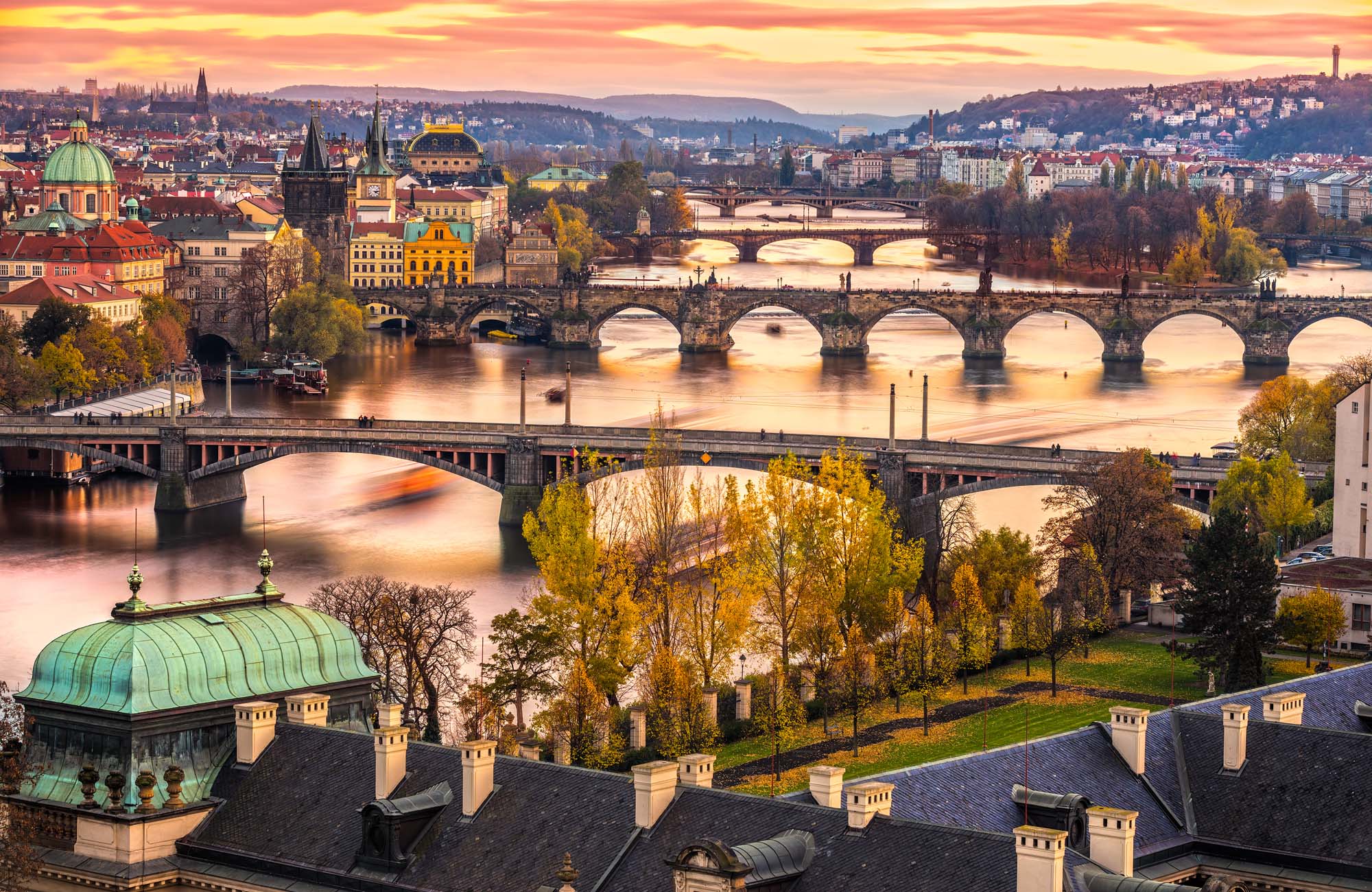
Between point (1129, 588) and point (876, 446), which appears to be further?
point (876, 446)

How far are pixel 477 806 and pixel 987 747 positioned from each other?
13.4 m

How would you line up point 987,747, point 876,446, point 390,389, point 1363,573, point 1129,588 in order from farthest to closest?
point 390,389 → point 876,446 → point 1129,588 → point 1363,573 → point 987,747

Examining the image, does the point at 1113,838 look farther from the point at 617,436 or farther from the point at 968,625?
the point at 617,436

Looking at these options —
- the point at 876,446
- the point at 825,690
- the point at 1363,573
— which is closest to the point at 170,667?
the point at 825,690

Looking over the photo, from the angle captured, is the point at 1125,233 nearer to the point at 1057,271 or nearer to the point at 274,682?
the point at 1057,271

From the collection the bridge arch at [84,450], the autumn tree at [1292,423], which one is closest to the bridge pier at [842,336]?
the autumn tree at [1292,423]

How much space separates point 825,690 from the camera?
143 ft

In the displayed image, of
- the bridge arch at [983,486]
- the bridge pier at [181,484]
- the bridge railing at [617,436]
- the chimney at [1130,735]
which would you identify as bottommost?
the bridge pier at [181,484]

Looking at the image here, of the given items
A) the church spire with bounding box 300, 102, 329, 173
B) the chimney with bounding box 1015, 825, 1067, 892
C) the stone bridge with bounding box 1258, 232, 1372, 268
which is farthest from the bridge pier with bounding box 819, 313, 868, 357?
the chimney with bounding box 1015, 825, 1067, 892

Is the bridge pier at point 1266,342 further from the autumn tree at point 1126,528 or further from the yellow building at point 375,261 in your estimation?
the autumn tree at point 1126,528

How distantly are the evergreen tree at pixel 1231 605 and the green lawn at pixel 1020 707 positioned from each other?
1.90 feet

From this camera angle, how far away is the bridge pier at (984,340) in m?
110

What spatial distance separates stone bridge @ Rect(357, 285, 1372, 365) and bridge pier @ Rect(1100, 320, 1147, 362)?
0.12 feet

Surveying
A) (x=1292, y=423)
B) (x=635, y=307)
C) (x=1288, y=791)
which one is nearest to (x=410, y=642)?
(x=1288, y=791)
